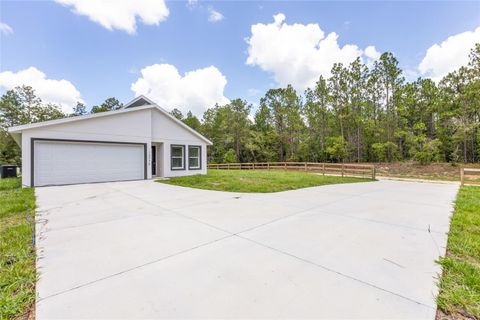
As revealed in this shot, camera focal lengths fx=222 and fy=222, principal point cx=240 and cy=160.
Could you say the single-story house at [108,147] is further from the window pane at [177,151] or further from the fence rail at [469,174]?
the fence rail at [469,174]

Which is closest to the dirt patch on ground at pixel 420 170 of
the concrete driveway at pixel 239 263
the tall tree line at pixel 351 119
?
the tall tree line at pixel 351 119

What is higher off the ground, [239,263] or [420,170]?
[420,170]

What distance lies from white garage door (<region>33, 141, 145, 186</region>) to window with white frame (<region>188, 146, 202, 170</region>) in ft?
9.77

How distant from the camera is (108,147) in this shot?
35.2 feet

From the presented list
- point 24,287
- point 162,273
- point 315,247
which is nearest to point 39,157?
point 24,287

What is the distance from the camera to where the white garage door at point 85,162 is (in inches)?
358

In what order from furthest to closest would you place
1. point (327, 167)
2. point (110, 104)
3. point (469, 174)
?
point (110, 104)
point (327, 167)
point (469, 174)

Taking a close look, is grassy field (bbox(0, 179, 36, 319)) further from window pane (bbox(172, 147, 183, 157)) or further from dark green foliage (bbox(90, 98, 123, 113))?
dark green foliage (bbox(90, 98, 123, 113))

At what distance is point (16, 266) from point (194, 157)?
11961 mm

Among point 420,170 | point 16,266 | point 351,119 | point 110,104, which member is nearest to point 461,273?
point 16,266

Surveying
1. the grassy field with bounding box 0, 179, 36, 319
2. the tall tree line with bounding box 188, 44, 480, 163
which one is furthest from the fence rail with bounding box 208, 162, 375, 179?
the grassy field with bounding box 0, 179, 36, 319

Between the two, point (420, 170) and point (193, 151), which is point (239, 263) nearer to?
point (193, 151)

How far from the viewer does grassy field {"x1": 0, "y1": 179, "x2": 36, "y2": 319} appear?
1797 millimetres

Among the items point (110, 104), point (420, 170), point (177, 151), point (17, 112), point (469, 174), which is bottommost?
point (420, 170)
